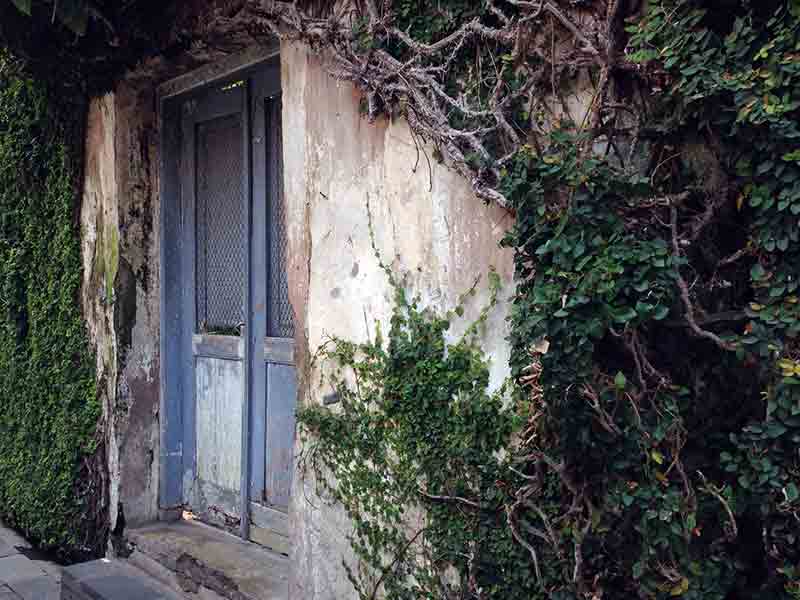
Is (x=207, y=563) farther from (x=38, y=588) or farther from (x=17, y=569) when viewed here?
(x=17, y=569)

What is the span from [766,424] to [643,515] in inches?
16.0

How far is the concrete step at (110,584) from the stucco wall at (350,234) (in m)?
1.17

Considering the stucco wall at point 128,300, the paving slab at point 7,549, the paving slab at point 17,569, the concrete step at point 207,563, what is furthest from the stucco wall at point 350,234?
the paving slab at point 7,549

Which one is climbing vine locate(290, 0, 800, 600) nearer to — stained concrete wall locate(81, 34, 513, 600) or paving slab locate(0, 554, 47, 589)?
stained concrete wall locate(81, 34, 513, 600)

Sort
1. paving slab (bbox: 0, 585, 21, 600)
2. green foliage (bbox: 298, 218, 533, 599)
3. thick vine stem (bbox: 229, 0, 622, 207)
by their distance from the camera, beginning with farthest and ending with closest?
paving slab (bbox: 0, 585, 21, 600), green foliage (bbox: 298, 218, 533, 599), thick vine stem (bbox: 229, 0, 622, 207)

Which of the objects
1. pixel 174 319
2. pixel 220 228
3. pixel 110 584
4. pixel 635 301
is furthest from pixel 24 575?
pixel 635 301

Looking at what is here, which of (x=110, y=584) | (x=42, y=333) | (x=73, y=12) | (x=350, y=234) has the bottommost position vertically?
(x=110, y=584)

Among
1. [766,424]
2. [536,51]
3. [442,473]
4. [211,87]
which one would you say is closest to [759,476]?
[766,424]

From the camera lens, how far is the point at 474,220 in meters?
2.77

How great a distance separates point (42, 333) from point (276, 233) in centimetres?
227

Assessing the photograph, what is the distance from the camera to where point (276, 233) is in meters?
4.23

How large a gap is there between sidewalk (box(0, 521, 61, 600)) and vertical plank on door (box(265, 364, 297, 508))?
61.2 inches

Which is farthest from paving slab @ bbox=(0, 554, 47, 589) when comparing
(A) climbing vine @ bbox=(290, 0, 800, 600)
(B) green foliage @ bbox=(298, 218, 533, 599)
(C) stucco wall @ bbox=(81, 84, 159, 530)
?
(A) climbing vine @ bbox=(290, 0, 800, 600)

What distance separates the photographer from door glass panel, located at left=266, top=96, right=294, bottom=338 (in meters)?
→ 4.19
